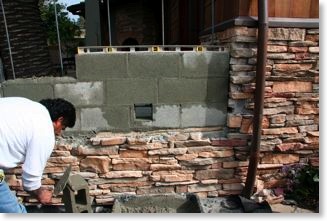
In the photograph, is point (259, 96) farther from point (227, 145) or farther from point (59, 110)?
point (59, 110)

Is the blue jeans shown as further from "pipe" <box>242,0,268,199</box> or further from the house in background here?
"pipe" <box>242,0,268,199</box>

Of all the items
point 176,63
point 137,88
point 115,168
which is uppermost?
point 176,63

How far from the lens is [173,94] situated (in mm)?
3660

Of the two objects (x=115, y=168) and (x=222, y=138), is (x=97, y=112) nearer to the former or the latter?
(x=115, y=168)

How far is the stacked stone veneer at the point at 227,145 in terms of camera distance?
3.58 meters

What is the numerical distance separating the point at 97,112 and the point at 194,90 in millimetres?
1048

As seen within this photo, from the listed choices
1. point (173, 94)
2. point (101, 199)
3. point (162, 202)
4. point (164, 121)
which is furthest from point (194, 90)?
point (101, 199)

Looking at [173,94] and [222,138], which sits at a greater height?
[173,94]

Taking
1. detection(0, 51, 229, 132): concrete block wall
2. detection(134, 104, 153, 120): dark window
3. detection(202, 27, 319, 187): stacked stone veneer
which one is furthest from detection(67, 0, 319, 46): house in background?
detection(134, 104, 153, 120): dark window

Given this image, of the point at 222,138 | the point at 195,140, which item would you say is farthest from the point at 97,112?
the point at 222,138

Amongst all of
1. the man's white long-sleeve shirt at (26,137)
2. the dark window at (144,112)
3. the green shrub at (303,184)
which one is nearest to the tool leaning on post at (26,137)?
the man's white long-sleeve shirt at (26,137)

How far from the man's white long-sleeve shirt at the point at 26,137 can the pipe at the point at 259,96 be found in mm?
2008

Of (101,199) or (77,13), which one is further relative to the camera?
(77,13)

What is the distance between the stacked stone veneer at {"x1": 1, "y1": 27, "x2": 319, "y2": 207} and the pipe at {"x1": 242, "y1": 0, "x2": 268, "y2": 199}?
14 centimetres
